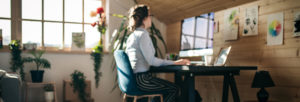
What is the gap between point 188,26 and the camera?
153 inches

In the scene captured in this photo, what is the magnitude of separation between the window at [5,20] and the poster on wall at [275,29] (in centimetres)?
328

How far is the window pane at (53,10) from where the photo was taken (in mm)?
3965

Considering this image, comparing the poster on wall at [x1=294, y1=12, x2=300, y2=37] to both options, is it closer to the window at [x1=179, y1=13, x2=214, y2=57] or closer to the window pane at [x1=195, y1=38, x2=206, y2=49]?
the window at [x1=179, y1=13, x2=214, y2=57]

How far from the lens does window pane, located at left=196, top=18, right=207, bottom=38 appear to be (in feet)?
11.6

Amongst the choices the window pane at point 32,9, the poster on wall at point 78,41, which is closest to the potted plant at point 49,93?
the poster on wall at point 78,41

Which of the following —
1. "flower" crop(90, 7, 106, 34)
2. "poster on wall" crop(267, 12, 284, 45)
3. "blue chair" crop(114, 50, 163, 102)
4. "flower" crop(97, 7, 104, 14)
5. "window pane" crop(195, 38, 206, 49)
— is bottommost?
"blue chair" crop(114, 50, 163, 102)

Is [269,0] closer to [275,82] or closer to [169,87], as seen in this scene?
[275,82]

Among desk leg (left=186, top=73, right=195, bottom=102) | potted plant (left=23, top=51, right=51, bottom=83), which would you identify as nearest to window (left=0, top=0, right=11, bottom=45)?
potted plant (left=23, top=51, right=51, bottom=83)

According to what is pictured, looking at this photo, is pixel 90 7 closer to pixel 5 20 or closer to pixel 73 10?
pixel 73 10

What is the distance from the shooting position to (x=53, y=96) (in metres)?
3.49

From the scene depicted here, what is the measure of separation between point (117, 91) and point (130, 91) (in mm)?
2025

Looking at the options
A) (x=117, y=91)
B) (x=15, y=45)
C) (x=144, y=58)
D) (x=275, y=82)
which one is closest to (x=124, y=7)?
(x=117, y=91)

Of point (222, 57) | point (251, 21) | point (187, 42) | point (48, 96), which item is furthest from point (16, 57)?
point (251, 21)

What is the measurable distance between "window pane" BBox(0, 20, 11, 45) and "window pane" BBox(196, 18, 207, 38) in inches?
102
